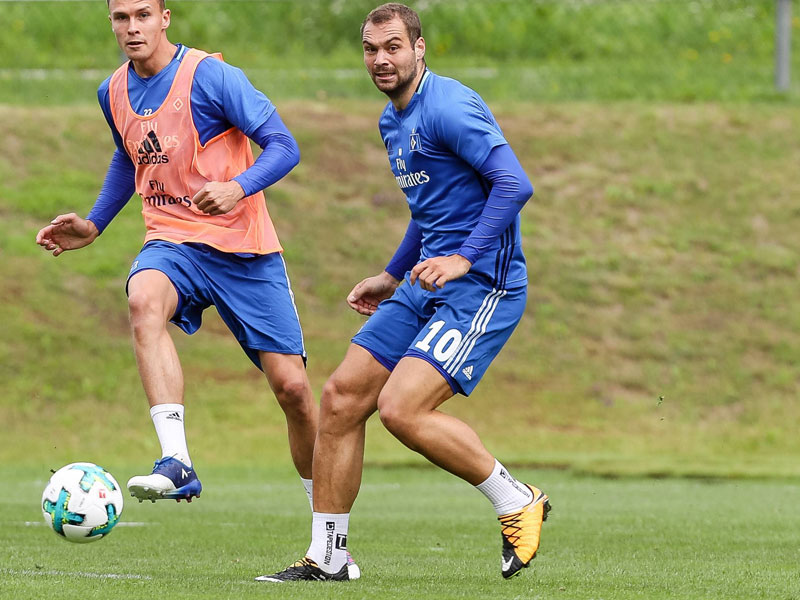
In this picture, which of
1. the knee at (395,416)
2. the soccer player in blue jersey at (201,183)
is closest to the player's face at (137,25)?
the soccer player in blue jersey at (201,183)

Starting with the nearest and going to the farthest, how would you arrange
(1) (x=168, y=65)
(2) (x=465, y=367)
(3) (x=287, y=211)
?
(2) (x=465, y=367)
(1) (x=168, y=65)
(3) (x=287, y=211)

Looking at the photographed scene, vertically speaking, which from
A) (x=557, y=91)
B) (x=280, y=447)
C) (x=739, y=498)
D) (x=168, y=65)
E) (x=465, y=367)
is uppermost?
(x=168, y=65)

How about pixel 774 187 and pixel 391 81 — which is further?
pixel 774 187

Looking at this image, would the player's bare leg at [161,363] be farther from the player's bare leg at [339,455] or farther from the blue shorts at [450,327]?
the blue shorts at [450,327]

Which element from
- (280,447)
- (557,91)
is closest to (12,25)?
(557,91)

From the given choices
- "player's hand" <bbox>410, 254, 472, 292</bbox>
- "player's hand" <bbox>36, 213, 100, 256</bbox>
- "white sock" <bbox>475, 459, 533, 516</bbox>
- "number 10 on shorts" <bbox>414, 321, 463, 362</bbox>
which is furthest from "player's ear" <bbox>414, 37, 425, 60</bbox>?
"player's hand" <bbox>36, 213, 100, 256</bbox>

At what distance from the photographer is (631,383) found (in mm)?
16469

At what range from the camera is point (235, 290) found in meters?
7.21

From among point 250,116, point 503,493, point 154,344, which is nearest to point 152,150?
point 250,116

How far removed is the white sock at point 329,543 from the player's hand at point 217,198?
1514 mm

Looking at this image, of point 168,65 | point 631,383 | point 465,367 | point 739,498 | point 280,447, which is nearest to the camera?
point 465,367

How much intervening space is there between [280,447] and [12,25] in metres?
9.91

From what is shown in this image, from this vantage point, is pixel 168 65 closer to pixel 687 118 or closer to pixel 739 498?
pixel 739 498

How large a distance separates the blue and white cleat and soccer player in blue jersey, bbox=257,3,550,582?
0.57 meters
